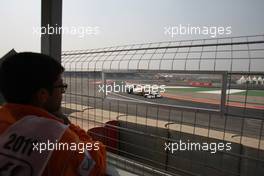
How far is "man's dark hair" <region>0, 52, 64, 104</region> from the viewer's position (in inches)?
34.8

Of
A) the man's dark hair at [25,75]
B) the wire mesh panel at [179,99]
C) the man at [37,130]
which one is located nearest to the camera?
the man at [37,130]

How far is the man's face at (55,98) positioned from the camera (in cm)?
96

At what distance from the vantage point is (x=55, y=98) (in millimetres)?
980

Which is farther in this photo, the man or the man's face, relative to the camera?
the man's face

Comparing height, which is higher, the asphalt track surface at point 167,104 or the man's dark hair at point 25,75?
the man's dark hair at point 25,75

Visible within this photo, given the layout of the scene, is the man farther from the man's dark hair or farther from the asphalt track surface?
the asphalt track surface

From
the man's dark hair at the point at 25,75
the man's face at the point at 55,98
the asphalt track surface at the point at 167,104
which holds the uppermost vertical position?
the man's dark hair at the point at 25,75

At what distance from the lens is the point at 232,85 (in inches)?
57.0

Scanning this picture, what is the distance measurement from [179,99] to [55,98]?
4.61 feet

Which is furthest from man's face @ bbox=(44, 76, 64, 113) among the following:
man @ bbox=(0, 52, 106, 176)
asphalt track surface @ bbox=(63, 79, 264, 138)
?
asphalt track surface @ bbox=(63, 79, 264, 138)

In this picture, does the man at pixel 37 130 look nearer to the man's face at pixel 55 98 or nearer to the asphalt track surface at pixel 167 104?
the man's face at pixel 55 98

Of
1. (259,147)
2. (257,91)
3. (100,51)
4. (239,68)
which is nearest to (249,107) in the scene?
(257,91)

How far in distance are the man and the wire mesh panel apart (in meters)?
0.81

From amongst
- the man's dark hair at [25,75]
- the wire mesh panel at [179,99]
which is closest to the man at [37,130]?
the man's dark hair at [25,75]
